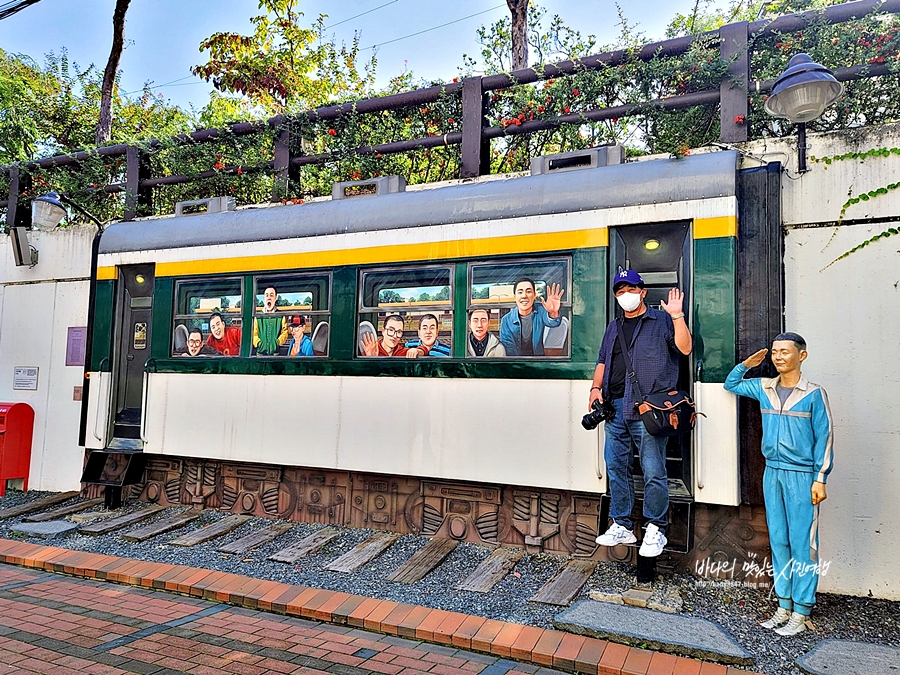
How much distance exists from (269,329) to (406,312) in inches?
56.7

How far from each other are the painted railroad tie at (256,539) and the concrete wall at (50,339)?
3.08 meters

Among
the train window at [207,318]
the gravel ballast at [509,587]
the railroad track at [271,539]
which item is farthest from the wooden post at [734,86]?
the train window at [207,318]

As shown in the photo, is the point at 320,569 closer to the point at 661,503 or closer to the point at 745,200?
the point at 661,503

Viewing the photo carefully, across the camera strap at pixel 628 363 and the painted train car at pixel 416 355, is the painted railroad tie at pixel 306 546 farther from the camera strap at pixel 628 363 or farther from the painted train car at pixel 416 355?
the camera strap at pixel 628 363

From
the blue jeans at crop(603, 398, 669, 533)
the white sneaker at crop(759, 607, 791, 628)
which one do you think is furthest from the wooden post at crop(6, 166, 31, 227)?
the white sneaker at crop(759, 607, 791, 628)

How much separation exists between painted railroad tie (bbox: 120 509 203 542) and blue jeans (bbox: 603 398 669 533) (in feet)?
13.0

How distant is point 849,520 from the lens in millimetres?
4750

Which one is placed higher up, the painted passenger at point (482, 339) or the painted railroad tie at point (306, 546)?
the painted passenger at point (482, 339)

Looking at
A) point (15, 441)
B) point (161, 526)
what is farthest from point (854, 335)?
point (15, 441)

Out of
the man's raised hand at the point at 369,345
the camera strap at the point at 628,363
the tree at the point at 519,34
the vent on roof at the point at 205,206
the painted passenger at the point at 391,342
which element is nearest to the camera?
the camera strap at the point at 628,363

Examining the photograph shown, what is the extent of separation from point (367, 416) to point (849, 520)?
145 inches

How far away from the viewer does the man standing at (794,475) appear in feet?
13.6

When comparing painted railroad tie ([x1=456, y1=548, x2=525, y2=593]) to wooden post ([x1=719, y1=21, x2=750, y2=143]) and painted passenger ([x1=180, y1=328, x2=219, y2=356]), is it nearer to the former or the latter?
painted passenger ([x1=180, y1=328, x2=219, y2=356])

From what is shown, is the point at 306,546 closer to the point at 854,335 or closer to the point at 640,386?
the point at 640,386
